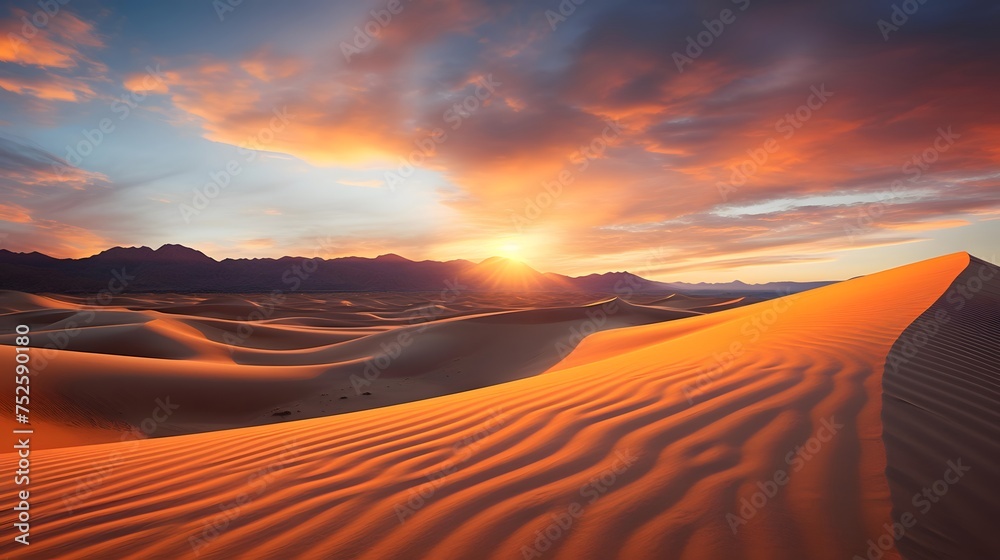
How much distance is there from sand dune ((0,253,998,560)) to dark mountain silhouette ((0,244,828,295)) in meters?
93.7

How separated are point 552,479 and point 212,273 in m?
124

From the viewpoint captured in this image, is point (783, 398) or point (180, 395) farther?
point (180, 395)

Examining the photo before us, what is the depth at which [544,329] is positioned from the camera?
1819cm

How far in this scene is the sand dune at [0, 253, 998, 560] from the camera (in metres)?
1.76

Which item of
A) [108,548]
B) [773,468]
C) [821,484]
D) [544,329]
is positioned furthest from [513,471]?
[544,329]

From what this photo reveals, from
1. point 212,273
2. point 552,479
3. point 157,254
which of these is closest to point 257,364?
point 552,479

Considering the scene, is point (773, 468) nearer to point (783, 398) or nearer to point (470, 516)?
point (783, 398)

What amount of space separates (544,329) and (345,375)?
894cm

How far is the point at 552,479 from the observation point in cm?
225

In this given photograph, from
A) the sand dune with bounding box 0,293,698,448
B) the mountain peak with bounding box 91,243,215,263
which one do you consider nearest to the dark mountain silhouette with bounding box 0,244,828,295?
the mountain peak with bounding box 91,243,215,263

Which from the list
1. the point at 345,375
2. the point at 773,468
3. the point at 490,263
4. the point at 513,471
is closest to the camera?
the point at 773,468

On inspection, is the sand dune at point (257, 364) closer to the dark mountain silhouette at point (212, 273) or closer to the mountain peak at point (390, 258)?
the dark mountain silhouette at point (212, 273)

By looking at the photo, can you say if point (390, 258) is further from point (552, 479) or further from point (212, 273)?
point (552, 479)

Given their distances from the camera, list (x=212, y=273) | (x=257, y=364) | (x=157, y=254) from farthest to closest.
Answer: (x=157, y=254) → (x=212, y=273) → (x=257, y=364)
